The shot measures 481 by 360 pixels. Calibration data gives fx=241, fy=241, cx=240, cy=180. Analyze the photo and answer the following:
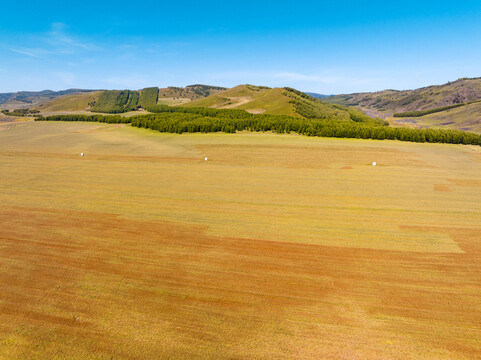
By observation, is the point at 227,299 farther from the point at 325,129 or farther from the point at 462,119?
the point at 462,119

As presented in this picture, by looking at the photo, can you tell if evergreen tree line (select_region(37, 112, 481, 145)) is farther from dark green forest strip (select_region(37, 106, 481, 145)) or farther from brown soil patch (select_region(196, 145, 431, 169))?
brown soil patch (select_region(196, 145, 431, 169))

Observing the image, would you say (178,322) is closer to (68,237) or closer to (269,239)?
(269,239)

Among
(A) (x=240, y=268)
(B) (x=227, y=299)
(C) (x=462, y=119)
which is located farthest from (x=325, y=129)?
(C) (x=462, y=119)

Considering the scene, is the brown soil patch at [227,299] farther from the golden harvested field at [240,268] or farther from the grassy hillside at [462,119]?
the grassy hillside at [462,119]

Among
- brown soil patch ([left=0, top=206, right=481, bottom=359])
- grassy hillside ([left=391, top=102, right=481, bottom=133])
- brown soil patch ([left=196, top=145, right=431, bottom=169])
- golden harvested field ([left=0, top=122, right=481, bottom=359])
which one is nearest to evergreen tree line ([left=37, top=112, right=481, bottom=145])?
brown soil patch ([left=196, top=145, right=431, bottom=169])

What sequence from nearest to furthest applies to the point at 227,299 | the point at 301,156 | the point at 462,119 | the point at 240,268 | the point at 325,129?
1. the point at 227,299
2. the point at 240,268
3. the point at 301,156
4. the point at 325,129
5. the point at 462,119

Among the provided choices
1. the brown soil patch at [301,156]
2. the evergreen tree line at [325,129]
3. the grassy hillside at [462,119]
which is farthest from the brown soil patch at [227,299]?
the grassy hillside at [462,119]
